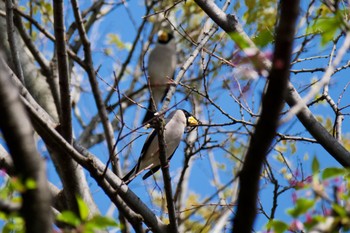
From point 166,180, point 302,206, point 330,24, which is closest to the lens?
point 302,206

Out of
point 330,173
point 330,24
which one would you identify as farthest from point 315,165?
point 330,24

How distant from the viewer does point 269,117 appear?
1.23 meters

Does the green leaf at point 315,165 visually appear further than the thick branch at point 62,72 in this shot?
No

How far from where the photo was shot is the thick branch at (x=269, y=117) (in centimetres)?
118

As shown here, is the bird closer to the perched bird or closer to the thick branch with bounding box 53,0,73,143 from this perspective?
the thick branch with bounding box 53,0,73,143

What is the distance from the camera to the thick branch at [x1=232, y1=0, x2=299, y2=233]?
1.18 meters

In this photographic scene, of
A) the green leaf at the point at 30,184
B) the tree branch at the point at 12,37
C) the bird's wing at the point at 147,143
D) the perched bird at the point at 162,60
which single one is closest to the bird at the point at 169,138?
the bird's wing at the point at 147,143

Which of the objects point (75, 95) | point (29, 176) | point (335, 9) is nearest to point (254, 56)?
point (335, 9)

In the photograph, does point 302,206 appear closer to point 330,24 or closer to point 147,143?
point 330,24

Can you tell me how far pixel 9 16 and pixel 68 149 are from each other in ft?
3.78

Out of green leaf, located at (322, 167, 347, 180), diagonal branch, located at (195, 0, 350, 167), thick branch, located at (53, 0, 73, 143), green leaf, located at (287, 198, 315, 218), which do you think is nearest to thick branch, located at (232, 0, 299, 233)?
green leaf, located at (287, 198, 315, 218)

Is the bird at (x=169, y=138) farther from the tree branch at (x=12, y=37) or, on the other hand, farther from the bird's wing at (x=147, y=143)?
the tree branch at (x=12, y=37)

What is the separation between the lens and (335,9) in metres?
1.66

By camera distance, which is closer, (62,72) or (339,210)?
(339,210)
